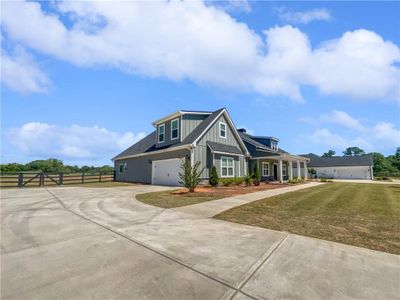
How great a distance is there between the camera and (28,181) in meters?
21.2

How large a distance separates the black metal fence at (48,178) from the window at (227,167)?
16000 millimetres

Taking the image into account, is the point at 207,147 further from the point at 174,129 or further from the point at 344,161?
the point at 344,161

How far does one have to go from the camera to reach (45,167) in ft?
236

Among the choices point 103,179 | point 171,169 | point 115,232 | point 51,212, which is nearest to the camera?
point 115,232

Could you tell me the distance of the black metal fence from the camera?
2077 centimetres

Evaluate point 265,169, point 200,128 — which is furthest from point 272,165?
point 200,128

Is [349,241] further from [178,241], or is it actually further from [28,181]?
[28,181]

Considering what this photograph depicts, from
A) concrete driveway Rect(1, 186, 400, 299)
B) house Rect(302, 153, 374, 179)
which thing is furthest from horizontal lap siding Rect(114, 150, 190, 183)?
house Rect(302, 153, 374, 179)

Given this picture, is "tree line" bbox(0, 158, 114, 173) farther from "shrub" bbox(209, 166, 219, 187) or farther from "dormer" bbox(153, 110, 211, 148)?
"shrub" bbox(209, 166, 219, 187)

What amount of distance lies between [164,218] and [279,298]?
4.98 m

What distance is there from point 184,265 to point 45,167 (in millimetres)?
82676

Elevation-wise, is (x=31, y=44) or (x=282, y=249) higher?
(x=31, y=44)

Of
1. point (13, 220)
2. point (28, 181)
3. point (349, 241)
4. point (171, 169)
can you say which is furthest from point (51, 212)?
point (28, 181)

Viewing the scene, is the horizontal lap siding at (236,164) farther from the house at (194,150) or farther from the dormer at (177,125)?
the dormer at (177,125)
